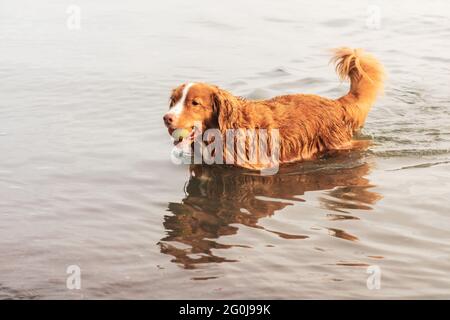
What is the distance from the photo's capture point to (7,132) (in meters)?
10.3

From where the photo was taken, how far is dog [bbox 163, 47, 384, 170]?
8.27 m

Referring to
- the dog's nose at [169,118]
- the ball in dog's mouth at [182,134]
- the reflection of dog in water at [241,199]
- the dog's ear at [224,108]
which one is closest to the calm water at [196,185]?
the reflection of dog in water at [241,199]

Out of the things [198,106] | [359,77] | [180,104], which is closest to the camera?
[180,104]

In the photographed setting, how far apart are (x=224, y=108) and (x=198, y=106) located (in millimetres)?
281

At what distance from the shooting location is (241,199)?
8070mm

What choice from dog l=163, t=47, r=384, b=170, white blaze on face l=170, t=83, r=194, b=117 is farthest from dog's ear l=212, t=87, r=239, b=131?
white blaze on face l=170, t=83, r=194, b=117

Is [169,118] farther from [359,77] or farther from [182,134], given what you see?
[359,77]

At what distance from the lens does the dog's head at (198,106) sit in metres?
8.17

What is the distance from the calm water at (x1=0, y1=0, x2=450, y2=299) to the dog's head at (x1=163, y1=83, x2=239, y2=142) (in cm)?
69

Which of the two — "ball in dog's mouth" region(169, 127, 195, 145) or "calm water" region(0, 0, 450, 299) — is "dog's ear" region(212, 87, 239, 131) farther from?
"calm water" region(0, 0, 450, 299)

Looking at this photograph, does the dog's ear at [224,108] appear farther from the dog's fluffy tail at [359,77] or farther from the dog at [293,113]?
the dog's fluffy tail at [359,77]

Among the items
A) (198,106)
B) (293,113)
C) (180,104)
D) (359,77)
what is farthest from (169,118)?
(359,77)
